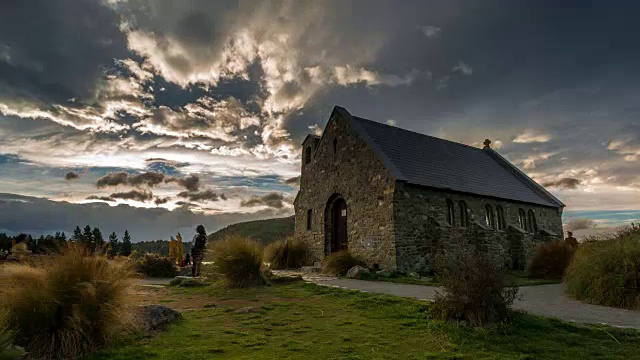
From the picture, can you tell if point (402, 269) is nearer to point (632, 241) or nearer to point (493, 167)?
point (632, 241)

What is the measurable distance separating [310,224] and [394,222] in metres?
6.48

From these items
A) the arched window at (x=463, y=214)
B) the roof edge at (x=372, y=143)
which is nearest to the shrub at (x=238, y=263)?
the roof edge at (x=372, y=143)

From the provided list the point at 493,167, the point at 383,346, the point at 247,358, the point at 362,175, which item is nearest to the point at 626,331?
the point at 383,346

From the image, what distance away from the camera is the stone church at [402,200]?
16.0m

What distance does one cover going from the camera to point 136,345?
4.98 m

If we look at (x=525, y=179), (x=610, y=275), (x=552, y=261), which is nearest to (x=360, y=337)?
(x=610, y=275)

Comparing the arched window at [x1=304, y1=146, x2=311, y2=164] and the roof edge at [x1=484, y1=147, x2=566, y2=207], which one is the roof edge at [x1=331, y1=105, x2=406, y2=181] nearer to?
the arched window at [x1=304, y1=146, x2=311, y2=164]

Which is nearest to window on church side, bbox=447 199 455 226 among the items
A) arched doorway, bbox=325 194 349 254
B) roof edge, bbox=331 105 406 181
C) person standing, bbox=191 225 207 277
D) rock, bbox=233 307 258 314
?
roof edge, bbox=331 105 406 181

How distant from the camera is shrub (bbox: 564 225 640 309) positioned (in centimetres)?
762

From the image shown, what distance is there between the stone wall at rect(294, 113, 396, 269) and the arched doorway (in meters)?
0.20

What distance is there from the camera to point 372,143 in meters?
17.2

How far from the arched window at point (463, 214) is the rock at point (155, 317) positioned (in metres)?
15.1

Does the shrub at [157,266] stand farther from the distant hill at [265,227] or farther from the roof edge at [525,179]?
the distant hill at [265,227]

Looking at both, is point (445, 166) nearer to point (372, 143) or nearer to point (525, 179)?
point (372, 143)
